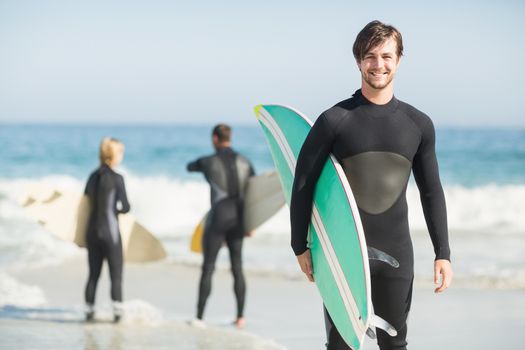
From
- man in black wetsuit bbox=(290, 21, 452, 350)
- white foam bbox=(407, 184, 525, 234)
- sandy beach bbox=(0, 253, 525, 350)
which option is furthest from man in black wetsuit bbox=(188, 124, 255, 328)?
white foam bbox=(407, 184, 525, 234)

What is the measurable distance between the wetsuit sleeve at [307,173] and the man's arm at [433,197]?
1.22 ft

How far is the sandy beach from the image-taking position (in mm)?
5926

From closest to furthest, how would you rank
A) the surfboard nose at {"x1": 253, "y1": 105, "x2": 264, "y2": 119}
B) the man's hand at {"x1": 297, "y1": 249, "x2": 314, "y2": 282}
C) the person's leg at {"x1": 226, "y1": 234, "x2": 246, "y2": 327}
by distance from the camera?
the man's hand at {"x1": 297, "y1": 249, "x2": 314, "y2": 282} < the surfboard nose at {"x1": 253, "y1": 105, "x2": 264, "y2": 119} < the person's leg at {"x1": 226, "y1": 234, "x2": 246, "y2": 327}

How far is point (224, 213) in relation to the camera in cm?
677

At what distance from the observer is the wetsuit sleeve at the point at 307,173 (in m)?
3.16

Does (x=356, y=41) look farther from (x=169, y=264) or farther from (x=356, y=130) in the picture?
(x=169, y=264)

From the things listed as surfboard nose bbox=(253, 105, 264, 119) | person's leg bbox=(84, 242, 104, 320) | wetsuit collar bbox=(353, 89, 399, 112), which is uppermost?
surfboard nose bbox=(253, 105, 264, 119)

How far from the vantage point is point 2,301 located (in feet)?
24.4

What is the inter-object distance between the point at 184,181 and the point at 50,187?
15.7 meters

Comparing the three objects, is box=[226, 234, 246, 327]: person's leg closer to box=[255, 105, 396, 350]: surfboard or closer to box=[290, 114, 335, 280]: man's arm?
box=[255, 105, 396, 350]: surfboard

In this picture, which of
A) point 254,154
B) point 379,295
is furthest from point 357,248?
point 254,154

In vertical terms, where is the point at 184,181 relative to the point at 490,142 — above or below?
below

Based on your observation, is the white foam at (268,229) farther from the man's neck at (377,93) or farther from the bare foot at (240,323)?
the man's neck at (377,93)

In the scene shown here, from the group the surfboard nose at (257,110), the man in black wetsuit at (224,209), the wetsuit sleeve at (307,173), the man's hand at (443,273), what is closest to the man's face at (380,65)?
the wetsuit sleeve at (307,173)
